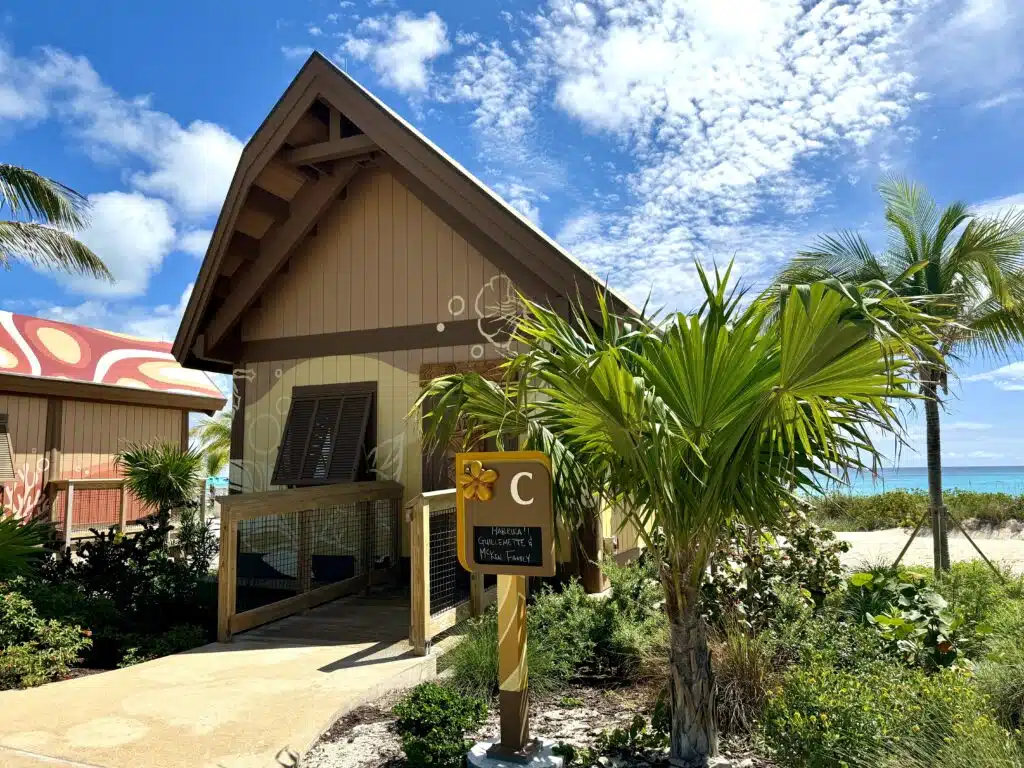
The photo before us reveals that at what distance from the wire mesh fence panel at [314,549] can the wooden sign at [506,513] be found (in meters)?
3.97

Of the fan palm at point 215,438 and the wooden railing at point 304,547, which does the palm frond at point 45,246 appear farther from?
the fan palm at point 215,438

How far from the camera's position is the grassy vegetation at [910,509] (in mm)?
17531

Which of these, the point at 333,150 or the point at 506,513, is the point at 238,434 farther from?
the point at 506,513

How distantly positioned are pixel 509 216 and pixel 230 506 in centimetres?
379

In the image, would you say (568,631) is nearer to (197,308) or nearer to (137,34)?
(197,308)

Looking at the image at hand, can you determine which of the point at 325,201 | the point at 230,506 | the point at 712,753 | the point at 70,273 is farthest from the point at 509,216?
the point at 70,273

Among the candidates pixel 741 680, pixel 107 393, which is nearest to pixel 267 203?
pixel 107 393

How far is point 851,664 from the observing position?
448 centimetres

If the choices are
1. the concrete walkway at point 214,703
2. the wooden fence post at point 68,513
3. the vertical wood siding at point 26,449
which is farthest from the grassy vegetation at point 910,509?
the vertical wood siding at point 26,449

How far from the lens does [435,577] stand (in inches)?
255

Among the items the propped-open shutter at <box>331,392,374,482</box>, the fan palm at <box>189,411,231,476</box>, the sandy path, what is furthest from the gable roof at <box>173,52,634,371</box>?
the fan palm at <box>189,411,231,476</box>

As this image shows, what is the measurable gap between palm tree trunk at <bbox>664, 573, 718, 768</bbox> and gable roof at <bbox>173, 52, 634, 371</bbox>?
3705mm

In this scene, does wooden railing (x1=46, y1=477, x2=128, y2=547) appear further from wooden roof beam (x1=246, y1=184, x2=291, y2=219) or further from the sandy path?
the sandy path

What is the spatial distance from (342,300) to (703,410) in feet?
21.9
